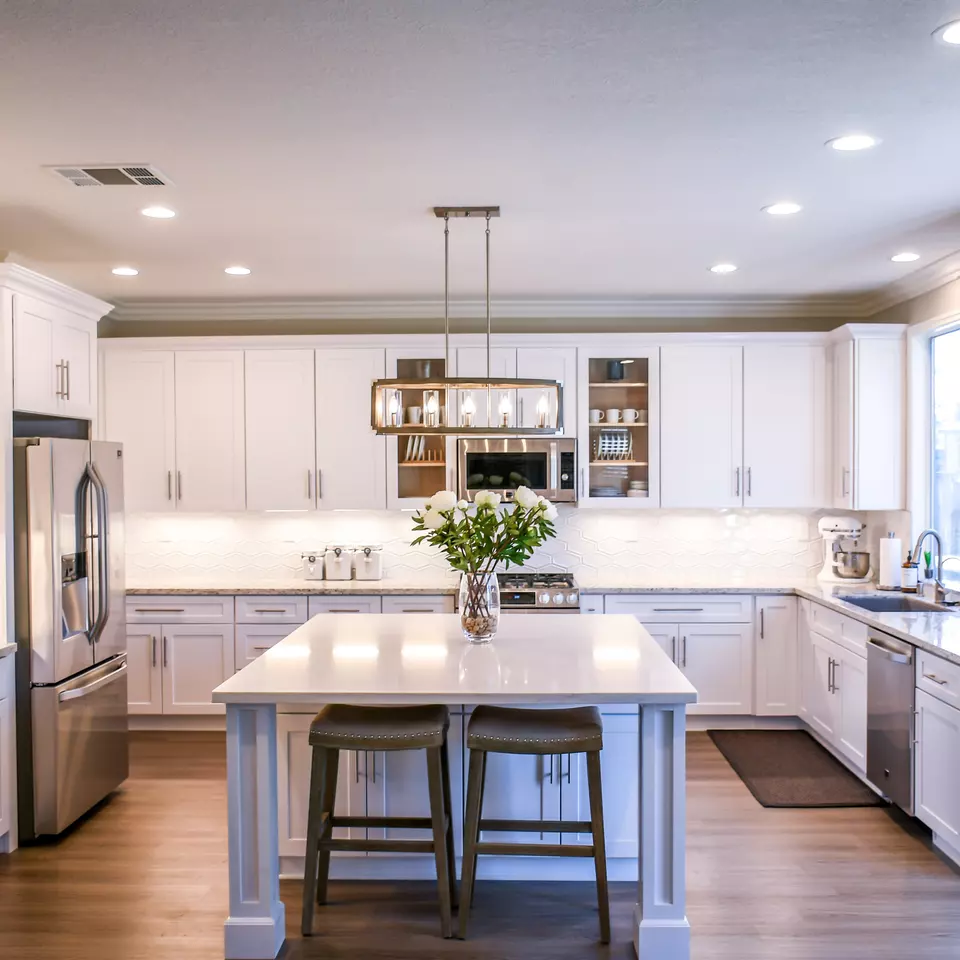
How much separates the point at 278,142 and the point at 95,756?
113 inches

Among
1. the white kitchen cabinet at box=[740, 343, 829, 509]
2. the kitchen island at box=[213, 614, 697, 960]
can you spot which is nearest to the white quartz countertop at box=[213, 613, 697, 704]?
the kitchen island at box=[213, 614, 697, 960]

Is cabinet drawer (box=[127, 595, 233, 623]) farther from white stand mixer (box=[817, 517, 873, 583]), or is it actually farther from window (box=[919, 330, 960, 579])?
window (box=[919, 330, 960, 579])

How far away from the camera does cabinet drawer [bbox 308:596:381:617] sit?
515 centimetres

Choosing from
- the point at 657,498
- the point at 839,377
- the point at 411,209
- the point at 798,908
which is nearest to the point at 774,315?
the point at 839,377

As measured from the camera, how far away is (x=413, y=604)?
16.9 feet

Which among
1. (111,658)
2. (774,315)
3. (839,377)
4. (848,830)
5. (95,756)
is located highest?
(774,315)

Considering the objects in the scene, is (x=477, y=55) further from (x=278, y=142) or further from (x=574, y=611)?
(x=574, y=611)

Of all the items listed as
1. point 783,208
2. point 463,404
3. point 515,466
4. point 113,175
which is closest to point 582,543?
point 515,466

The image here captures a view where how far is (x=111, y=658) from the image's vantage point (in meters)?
4.15

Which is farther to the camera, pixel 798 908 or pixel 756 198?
pixel 756 198

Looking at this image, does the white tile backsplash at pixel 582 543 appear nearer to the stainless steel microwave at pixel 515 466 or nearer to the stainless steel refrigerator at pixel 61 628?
the stainless steel microwave at pixel 515 466

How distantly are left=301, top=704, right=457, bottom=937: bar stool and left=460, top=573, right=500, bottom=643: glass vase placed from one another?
0.41m

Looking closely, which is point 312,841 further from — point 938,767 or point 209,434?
point 209,434

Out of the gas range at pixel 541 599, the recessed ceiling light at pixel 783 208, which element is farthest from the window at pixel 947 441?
the gas range at pixel 541 599
